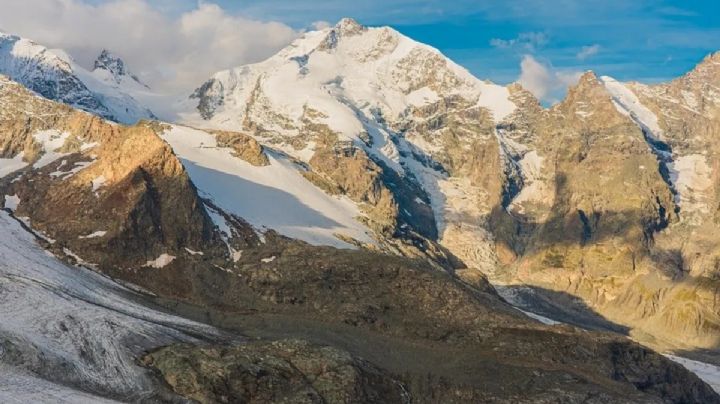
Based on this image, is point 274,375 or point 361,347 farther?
point 361,347

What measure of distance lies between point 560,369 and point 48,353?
299ft

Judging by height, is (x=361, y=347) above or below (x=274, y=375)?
above

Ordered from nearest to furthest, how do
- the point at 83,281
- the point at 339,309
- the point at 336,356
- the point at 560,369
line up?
the point at 336,356 → the point at 560,369 → the point at 83,281 → the point at 339,309

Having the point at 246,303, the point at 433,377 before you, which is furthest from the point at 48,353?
the point at 246,303

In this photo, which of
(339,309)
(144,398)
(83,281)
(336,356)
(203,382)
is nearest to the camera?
(144,398)

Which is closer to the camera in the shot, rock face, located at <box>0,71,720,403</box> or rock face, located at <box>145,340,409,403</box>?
rock face, located at <box>145,340,409,403</box>

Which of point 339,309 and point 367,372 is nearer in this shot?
point 367,372

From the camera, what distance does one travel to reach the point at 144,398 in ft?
322

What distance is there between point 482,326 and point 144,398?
91.4 metres

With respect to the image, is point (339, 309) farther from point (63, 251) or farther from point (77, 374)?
point (77, 374)

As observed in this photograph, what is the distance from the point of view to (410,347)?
158m

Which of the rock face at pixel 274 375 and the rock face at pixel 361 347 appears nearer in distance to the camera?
the rock face at pixel 274 375

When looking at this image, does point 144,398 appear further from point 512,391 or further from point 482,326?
point 482,326

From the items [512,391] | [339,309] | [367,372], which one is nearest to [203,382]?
[367,372]
